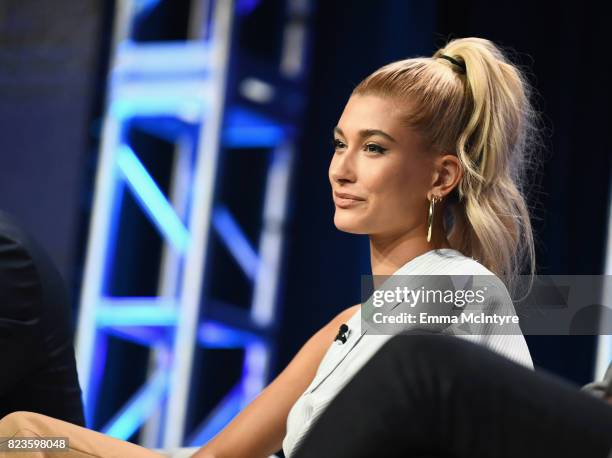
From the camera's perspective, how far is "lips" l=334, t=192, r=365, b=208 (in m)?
1.48

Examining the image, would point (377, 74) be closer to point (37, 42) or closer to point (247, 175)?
point (247, 175)

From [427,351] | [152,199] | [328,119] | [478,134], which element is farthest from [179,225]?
[427,351]

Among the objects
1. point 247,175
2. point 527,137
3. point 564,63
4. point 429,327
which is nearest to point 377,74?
point 527,137

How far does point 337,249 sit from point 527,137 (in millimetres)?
1816

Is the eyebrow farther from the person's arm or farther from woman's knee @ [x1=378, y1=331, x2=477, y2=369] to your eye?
woman's knee @ [x1=378, y1=331, x2=477, y2=369]

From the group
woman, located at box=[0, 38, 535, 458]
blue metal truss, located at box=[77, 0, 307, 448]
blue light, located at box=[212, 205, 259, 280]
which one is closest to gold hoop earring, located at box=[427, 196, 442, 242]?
woman, located at box=[0, 38, 535, 458]

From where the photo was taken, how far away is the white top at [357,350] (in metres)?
1.27

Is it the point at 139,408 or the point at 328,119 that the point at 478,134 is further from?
the point at 139,408

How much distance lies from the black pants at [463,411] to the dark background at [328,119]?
2.15 meters

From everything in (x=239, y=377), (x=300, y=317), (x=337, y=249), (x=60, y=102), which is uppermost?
(x=60, y=102)

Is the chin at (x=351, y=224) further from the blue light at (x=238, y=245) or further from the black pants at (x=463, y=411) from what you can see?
the blue light at (x=238, y=245)

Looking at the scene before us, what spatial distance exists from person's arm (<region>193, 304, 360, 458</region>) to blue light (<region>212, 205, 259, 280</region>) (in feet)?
6.36

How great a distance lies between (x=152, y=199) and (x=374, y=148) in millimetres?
2049

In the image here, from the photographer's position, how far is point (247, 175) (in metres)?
3.64
